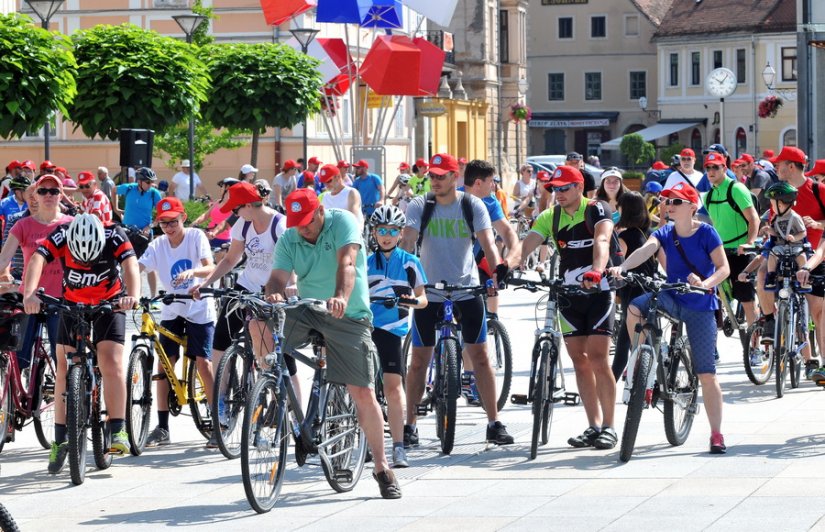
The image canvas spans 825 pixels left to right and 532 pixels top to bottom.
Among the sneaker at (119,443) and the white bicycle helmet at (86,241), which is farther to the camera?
the sneaker at (119,443)

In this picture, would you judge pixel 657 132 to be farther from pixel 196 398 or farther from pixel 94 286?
pixel 94 286

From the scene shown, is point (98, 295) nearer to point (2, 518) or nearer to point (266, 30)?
point (2, 518)

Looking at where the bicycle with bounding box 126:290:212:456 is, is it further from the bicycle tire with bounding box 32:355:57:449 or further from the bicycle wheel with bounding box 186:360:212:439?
→ the bicycle tire with bounding box 32:355:57:449

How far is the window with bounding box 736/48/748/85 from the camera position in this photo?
8812 centimetres

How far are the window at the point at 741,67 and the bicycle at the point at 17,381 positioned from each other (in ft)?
261

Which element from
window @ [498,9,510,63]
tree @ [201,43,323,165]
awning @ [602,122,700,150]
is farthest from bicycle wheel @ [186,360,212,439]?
awning @ [602,122,700,150]

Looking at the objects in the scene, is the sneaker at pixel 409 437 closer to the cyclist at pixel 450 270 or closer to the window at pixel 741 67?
the cyclist at pixel 450 270

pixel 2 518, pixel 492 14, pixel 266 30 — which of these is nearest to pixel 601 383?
pixel 2 518

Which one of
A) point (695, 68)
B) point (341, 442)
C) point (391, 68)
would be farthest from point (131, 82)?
point (695, 68)

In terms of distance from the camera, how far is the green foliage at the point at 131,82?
26906 millimetres

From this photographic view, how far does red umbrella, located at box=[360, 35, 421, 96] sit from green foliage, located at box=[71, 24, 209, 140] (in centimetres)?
707

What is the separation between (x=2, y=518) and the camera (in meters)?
6.12

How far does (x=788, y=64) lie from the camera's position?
8619cm

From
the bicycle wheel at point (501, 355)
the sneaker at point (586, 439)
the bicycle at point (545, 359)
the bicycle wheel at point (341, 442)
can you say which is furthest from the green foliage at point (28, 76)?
the bicycle wheel at point (341, 442)
